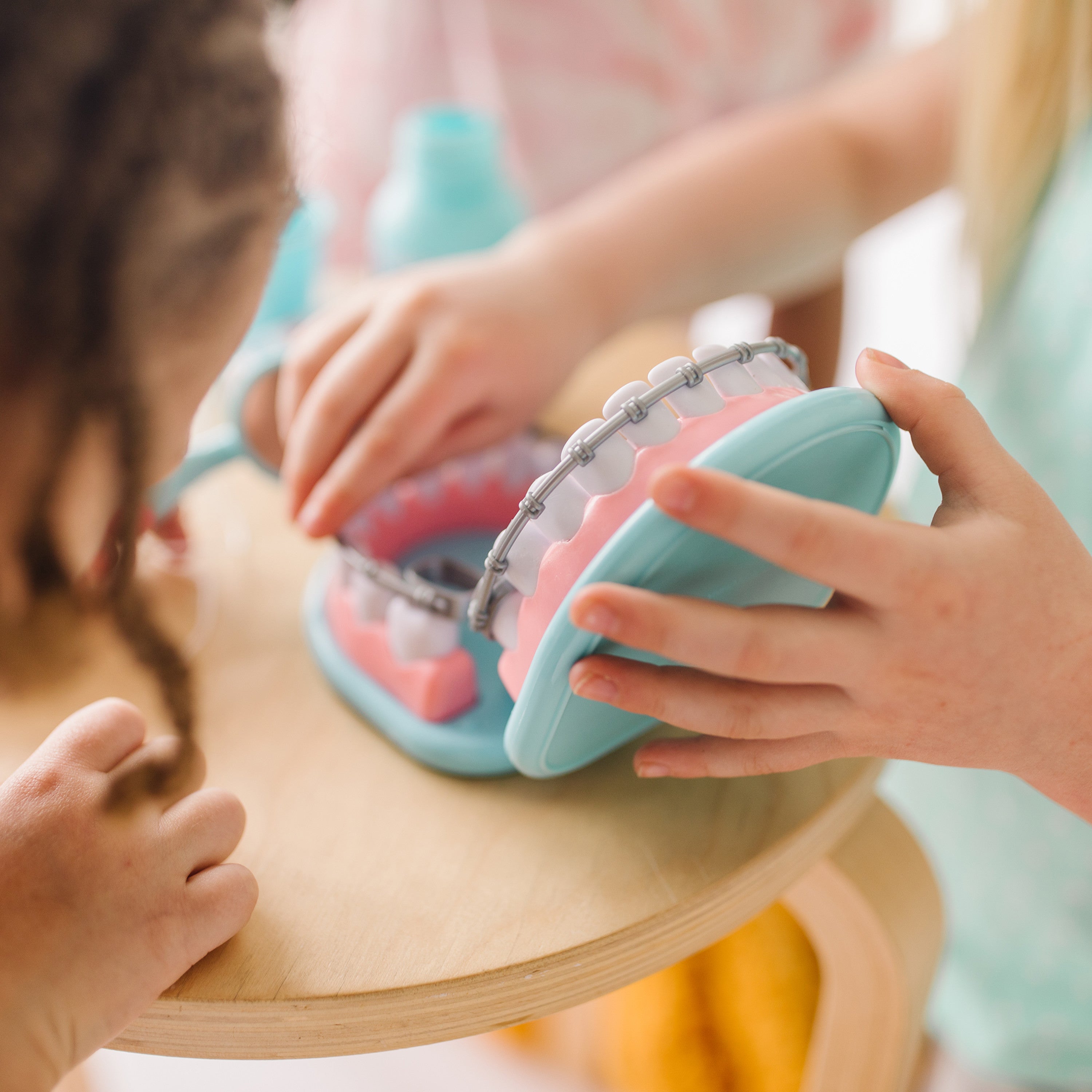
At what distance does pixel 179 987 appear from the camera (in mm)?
286

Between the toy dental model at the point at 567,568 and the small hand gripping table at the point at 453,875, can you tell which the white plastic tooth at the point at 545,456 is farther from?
the small hand gripping table at the point at 453,875

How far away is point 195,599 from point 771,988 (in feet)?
1.21

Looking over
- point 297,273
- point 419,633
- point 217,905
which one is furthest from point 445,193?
point 217,905

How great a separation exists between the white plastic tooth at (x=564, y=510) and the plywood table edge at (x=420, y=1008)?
0.12 meters

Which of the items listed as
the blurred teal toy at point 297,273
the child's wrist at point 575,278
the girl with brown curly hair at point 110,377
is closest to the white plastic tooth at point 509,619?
the girl with brown curly hair at point 110,377

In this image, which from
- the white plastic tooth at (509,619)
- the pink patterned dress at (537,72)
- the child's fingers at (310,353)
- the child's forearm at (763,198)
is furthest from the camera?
the pink patterned dress at (537,72)

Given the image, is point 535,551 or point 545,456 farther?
point 545,456

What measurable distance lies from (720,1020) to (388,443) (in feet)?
1.30

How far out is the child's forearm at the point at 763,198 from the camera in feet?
1.76

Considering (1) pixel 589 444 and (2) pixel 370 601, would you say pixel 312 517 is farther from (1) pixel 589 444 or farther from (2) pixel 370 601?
(1) pixel 589 444

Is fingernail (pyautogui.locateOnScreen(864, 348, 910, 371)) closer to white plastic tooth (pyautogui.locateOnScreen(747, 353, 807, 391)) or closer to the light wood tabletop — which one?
white plastic tooth (pyautogui.locateOnScreen(747, 353, 807, 391))

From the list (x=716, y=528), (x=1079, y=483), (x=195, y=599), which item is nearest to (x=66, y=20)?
(x=716, y=528)

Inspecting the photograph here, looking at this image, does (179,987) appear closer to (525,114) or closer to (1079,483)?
(1079,483)

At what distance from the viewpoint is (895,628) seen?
0.84 ft
